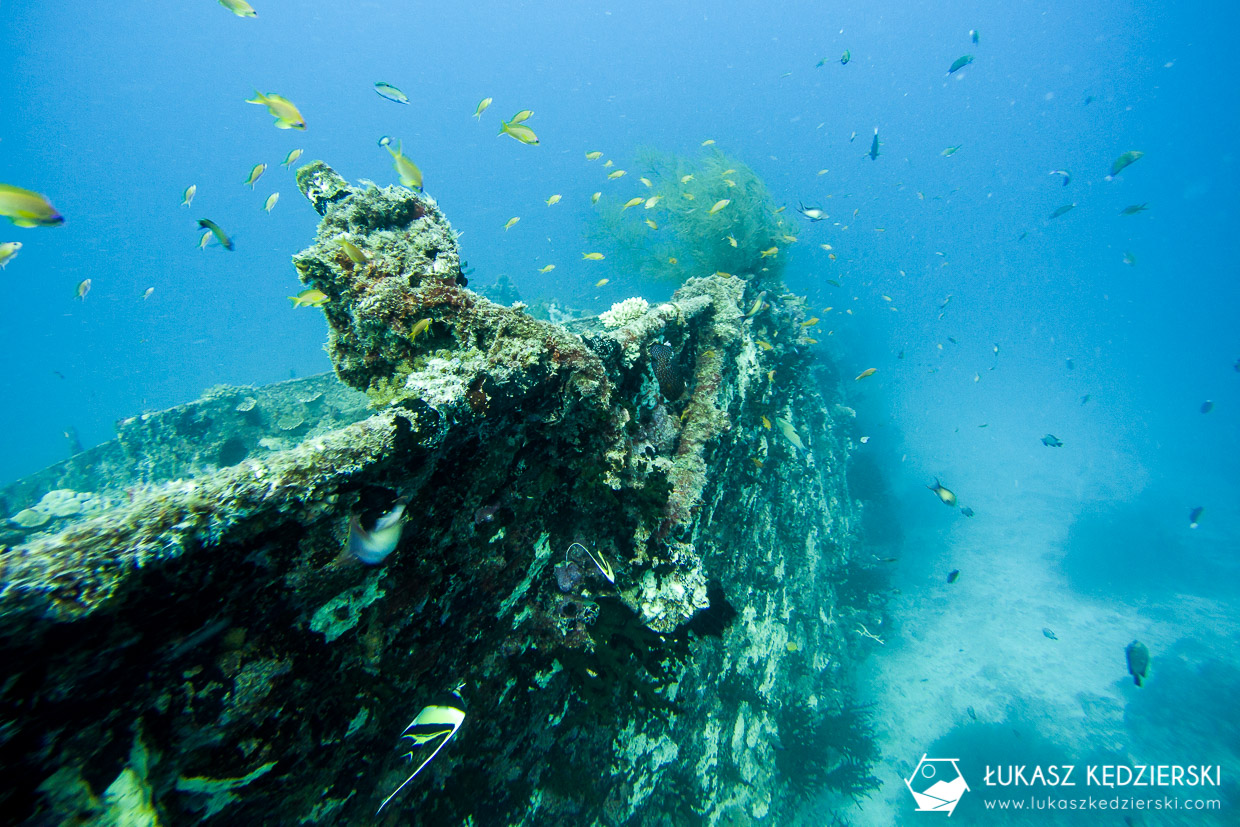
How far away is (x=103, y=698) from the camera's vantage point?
121 centimetres

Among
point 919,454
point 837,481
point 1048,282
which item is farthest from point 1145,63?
point 837,481

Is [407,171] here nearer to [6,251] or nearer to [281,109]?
[281,109]

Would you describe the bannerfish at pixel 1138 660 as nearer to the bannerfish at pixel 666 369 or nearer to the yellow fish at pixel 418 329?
the bannerfish at pixel 666 369

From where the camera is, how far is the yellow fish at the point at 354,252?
2.92 metres

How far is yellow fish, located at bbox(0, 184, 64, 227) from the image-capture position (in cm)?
252

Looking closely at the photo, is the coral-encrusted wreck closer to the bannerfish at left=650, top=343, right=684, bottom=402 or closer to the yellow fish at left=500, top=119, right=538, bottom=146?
the bannerfish at left=650, top=343, right=684, bottom=402

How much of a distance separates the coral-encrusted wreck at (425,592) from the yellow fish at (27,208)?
4.42 feet

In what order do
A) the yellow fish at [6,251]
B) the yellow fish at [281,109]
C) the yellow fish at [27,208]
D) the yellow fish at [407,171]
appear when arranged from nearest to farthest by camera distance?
the yellow fish at [27,208] → the yellow fish at [407,171] → the yellow fish at [281,109] → the yellow fish at [6,251]

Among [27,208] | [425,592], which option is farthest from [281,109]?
[425,592]

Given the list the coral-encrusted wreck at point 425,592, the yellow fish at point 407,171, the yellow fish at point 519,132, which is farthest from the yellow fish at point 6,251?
the yellow fish at point 519,132

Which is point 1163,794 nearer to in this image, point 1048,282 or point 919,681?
point 919,681

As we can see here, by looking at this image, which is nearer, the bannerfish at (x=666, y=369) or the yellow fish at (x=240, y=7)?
the bannerfish at (x=666, y=369)

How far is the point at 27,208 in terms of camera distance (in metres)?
2.58

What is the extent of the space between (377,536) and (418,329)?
1421mm
